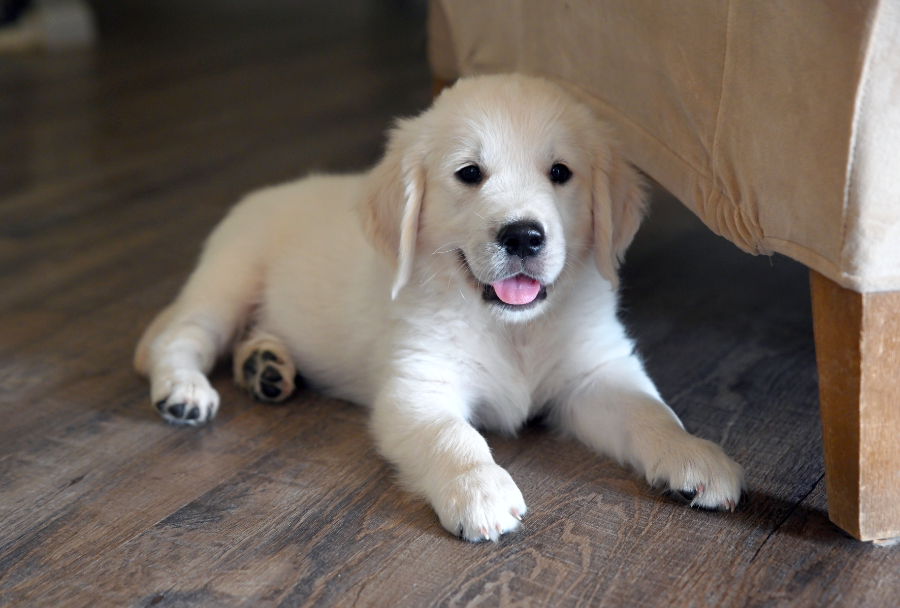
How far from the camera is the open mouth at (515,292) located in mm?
1922

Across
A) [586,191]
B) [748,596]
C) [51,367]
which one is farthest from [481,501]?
[51,367]

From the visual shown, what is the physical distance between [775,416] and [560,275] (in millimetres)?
647

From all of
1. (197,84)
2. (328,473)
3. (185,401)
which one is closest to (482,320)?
(328,473)

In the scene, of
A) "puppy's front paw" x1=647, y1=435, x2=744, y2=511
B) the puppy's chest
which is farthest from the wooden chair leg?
the puppy's chest

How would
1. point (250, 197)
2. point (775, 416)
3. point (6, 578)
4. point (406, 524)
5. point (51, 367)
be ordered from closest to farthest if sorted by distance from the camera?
point (6, 578) < point (406, 524) < point (775, 416) < point (51, 367) < point (250, 197)

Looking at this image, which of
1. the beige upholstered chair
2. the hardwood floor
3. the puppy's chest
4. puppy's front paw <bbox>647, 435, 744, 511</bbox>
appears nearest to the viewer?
the beige upholstered chair

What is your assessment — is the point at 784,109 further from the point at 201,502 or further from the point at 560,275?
the point at 201,502

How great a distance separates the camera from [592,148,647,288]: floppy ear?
201cm

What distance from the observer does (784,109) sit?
154 centimetres

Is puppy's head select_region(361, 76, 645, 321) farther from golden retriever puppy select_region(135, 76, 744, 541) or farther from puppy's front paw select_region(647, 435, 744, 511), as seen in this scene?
puppy's front paw select_region(647, 435, 744, 511)

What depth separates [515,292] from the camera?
1.92 meters

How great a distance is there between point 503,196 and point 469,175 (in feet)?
0.41

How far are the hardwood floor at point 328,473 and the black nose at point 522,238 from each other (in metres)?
0.48

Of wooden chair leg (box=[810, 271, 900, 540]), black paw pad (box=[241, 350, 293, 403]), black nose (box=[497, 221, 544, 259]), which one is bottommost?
black paw pad (box=[241, 350, 293, 403])
